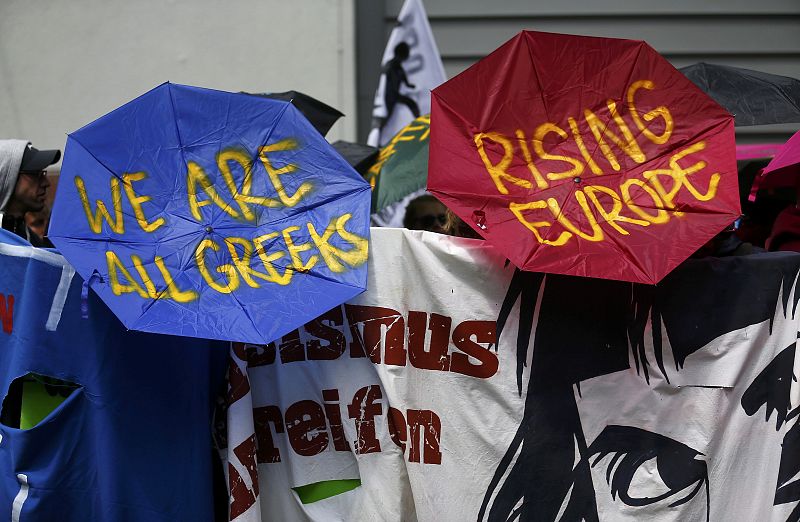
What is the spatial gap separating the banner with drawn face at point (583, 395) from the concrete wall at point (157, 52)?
379 centimetres

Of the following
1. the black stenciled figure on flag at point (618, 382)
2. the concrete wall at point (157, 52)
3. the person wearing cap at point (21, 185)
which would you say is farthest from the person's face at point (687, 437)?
the concrete wall at point (157, 52)

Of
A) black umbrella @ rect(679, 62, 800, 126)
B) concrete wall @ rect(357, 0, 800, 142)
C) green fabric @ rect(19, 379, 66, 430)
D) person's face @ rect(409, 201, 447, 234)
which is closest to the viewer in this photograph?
green fabric @ rect(19, 379, 66, 430)

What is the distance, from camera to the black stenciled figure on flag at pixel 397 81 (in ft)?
21.2

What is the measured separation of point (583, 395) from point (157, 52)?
16.0ft

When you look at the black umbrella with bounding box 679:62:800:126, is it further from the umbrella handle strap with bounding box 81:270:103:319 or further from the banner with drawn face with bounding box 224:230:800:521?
the umbrella handle strap with bounding box 81:270:103:319

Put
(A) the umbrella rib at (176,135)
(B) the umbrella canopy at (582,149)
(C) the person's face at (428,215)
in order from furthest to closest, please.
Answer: (C) the person's face at (428,215), (A) the umbrella rib at (176,135), (B) the umbrella canopy at (582,149)

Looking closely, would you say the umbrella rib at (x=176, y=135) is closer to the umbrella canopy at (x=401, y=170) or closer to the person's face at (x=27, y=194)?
the person's face at (x=27, y=194)

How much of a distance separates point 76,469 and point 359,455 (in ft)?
3.78

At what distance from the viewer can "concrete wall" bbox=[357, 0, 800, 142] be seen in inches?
307

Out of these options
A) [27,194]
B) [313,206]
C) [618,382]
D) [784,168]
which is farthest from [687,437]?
[27,194]

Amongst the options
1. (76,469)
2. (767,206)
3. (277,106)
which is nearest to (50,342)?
(76,469)

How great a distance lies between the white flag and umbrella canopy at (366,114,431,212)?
0.85 metres

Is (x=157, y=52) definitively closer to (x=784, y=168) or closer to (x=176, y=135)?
(x=176, y=135)

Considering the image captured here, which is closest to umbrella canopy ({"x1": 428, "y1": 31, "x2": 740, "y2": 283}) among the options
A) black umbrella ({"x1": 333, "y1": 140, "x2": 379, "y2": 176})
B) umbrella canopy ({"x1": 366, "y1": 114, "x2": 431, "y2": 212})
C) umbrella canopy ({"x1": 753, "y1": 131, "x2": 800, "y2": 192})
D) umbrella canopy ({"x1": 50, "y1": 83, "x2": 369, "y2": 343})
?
umbrella canopy ({"x1": 753, "y1": 131, "x2": 800, "y2": 192})
